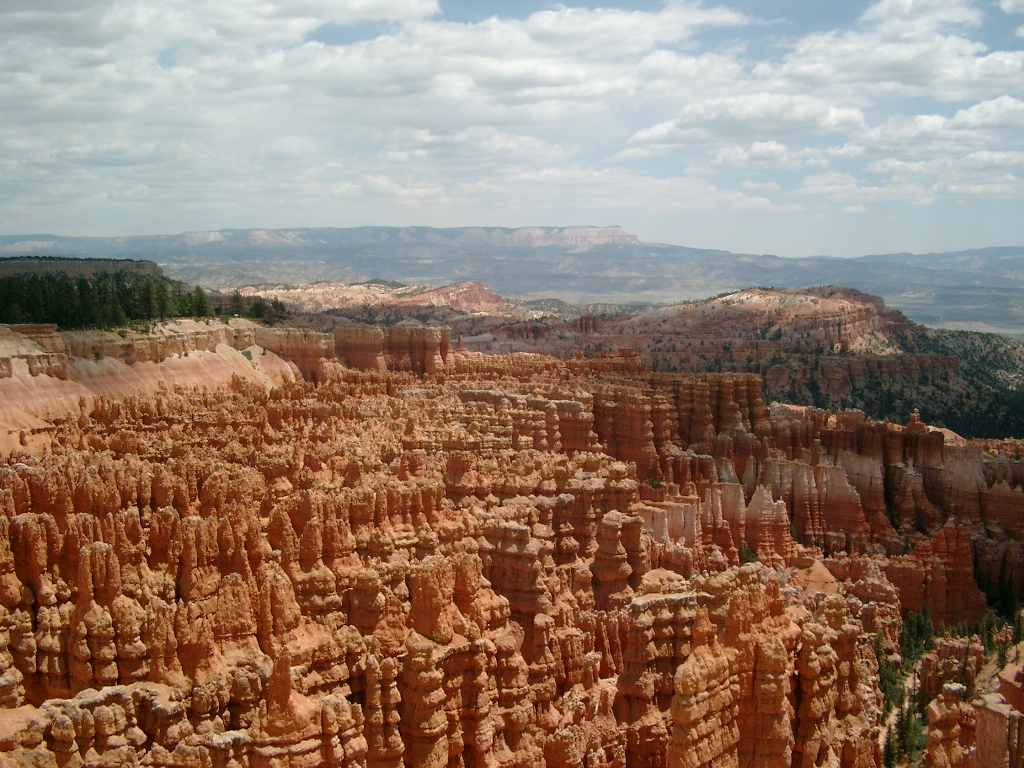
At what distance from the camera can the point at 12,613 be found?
16078mm

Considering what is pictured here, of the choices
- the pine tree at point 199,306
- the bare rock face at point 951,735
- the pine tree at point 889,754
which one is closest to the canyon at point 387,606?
the bare rock face at point 951,735

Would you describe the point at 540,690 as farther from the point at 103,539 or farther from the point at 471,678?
the point at 103,539

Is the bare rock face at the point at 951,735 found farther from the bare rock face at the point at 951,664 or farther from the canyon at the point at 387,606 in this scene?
the bare rock face at the point at 951,664

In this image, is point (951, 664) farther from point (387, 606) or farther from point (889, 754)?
point (387, 606)

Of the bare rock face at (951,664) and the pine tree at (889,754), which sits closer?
the pine tree at (889,754)

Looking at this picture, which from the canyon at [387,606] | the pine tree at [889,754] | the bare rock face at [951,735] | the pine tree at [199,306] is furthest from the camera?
the pine tree at [199,306]

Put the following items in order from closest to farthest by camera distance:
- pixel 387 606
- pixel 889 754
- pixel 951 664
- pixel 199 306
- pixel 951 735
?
pixel 387 606 < pixel 951 735 < pixel 889 754 < pixel 951 664 < pixel 199 306

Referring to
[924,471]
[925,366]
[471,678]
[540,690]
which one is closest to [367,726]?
[471,678]

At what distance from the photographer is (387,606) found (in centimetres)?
1695

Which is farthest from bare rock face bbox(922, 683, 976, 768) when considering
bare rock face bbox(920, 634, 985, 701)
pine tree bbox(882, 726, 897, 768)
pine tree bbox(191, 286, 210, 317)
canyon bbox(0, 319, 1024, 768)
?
pine tree bbox(191, 286, 210, 317)

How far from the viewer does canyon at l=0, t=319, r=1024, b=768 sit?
13984 mm

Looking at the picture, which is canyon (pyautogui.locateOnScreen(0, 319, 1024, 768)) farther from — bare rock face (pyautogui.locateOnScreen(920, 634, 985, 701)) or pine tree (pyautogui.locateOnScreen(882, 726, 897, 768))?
pine tree (pyautogui.locateOnScreen(882, 726, 897, 768))

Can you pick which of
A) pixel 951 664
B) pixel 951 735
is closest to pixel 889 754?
pixel 951 735

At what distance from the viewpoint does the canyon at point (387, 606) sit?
14.0 m
